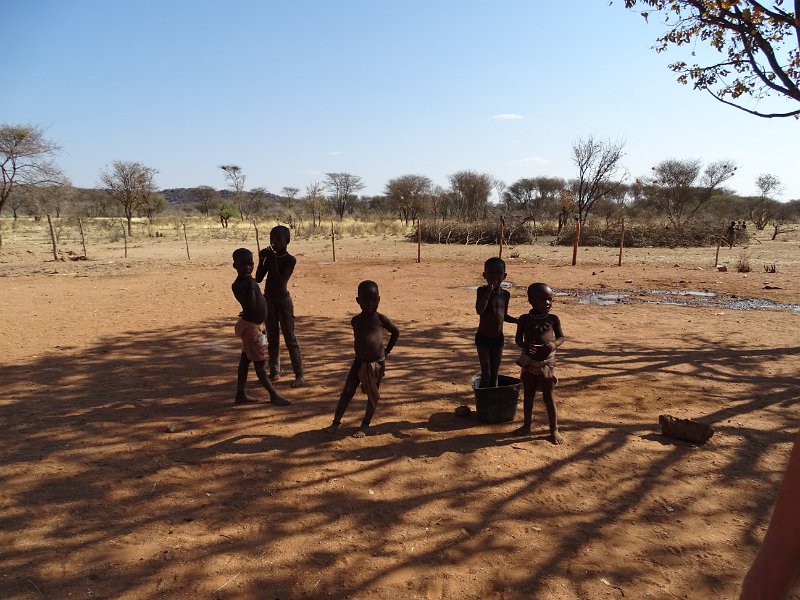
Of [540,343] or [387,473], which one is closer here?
[387,473]

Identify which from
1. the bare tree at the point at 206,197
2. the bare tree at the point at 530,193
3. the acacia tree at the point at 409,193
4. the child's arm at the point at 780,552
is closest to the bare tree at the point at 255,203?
the bare tree at the point at 206,197

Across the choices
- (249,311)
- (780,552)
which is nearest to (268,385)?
(249,311)

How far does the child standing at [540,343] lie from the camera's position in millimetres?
3756

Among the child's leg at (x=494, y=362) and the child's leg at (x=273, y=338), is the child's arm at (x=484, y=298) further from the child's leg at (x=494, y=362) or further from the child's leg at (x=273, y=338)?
the child's leg at (x=273, y=338)

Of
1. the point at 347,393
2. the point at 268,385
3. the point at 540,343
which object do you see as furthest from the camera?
the point at 268,385

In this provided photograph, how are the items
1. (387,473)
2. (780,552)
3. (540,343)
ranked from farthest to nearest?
(540,343) < (387,473) < (780,552)

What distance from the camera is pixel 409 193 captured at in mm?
55312

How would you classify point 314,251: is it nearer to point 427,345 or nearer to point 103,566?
point 427,345

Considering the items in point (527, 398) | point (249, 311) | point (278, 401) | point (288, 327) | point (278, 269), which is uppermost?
point (278, 269)

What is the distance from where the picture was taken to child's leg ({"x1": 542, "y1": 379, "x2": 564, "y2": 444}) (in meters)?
3.81

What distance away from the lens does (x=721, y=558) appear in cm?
259

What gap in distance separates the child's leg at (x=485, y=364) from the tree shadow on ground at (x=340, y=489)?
0.38 m

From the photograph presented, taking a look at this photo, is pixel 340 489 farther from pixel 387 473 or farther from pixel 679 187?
pixel 679 187

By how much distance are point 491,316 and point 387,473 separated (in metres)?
1.55
